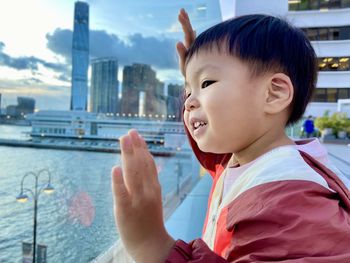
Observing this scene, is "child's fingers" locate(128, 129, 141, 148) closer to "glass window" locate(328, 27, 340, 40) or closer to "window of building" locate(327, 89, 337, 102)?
"window of building" locate(327, 89, 337, 102)

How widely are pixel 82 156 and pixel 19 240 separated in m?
2.13

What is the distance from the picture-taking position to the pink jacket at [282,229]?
23cm

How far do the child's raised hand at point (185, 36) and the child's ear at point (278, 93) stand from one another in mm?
150

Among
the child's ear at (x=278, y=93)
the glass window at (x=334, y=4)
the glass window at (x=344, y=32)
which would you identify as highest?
the glass window at (x=334, y=4)

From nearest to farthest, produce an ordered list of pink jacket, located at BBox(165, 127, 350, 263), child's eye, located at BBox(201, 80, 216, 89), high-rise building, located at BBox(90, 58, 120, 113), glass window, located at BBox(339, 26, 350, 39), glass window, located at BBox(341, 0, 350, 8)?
pink jacket, located at BBox(165, 127, 350, 263) < child's eye, located at BBox(201, 80, 216, 89) < high-rise building, located at BBox(90, 58, 120, 113) < glass window, located at BBox(341, 0, 350, 8) < glass window, located at BBox(339, 26, 350, 39)

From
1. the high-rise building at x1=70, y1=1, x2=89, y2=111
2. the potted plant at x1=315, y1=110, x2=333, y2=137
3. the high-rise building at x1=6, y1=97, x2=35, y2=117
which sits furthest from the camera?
the potted plant at x1=315, y1=110, x2=333, y2=137

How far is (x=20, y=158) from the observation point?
5883 mm

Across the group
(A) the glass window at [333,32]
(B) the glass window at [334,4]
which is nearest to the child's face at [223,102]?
(A) the glass window at [333,32]

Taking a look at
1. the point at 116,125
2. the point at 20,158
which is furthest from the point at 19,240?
the point at 116,125

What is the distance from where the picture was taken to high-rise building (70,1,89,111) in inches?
126

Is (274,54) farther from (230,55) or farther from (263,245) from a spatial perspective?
(263,245)

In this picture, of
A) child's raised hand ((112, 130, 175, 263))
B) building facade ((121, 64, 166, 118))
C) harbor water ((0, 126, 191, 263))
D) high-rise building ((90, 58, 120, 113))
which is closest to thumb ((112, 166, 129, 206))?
child's raised hand ((112, 130, 175, 263))

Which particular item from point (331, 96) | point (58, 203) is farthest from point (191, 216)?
point (58, 203)

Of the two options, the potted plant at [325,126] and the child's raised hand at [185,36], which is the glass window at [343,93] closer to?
the potted plant at [325,126]
